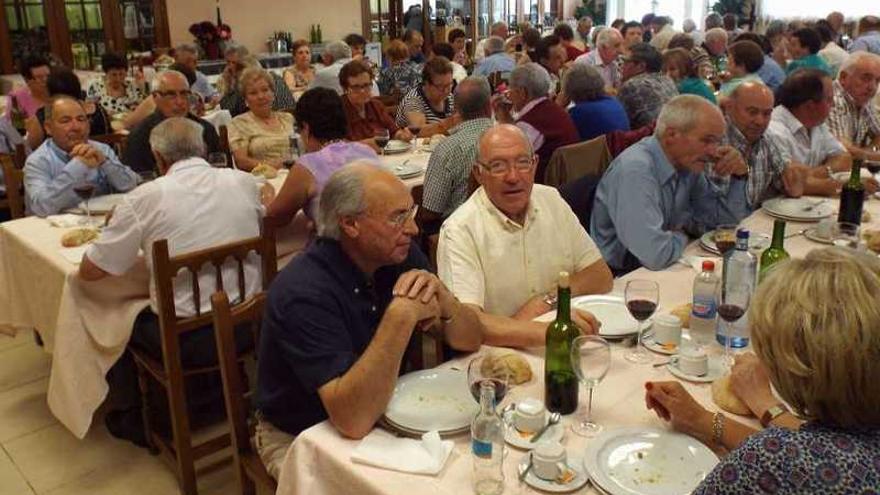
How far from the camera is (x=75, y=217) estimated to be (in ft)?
10.6

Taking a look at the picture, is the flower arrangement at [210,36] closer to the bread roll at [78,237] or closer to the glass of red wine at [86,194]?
the glass of red wine at [86,194]

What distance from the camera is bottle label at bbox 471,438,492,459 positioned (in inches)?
54.4

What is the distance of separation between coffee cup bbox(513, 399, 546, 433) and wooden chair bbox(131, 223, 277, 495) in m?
1.25

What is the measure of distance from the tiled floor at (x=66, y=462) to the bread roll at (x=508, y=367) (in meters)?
1.45

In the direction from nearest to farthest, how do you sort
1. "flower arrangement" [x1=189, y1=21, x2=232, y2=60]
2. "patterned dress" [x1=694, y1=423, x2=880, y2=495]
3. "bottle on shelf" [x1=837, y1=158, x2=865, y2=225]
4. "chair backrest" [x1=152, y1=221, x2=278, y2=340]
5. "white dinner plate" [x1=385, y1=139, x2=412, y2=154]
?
"patterned dress" [x1=694, y1=423, x2=880, y2=495], "chair backrest" [x1=152, y1=221, x2=278, y2=340], "bottle on shelf" [x1=837, y1=158, x2=865, y2=225], "white dinner plate" [x1=385, y1=139, x2=412, y2=154], "flower arrangement" [x1=189, y1=21, x2=232, y2=60]

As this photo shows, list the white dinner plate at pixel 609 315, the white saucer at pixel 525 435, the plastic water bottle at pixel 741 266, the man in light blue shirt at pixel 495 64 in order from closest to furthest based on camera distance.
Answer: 1. the white saucer at pixel 525 435
2. the white dinner plate at pixel 609 315
3. the plastic water bottle at pixel 741 266
4. the man in light blue shirt at pixel 495 64

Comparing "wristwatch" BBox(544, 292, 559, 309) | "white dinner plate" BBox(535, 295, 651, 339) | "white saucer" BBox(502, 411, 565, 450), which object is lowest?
"wristwatch" BBox(544, 292, 559, 309)

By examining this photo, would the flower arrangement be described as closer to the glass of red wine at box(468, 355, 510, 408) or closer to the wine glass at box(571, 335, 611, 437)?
the glass of red wine at box(468, 355, 510, 408)

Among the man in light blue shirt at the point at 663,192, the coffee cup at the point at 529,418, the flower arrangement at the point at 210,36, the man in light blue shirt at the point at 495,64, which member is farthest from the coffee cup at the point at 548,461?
the flower arrangement at the point at 210,36

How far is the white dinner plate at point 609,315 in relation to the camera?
1.98 m

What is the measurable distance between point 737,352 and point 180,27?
27.0 feet

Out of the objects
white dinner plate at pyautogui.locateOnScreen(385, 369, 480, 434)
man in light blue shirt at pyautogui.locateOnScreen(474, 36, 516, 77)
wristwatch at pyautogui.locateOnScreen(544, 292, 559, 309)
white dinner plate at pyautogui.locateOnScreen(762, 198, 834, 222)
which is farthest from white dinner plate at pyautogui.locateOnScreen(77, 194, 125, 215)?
man in light blue shirt at pyautogui.locateOnScreen(474, 36, 516, 77)

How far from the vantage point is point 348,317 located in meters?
1.80

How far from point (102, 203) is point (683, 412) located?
9.11ft
